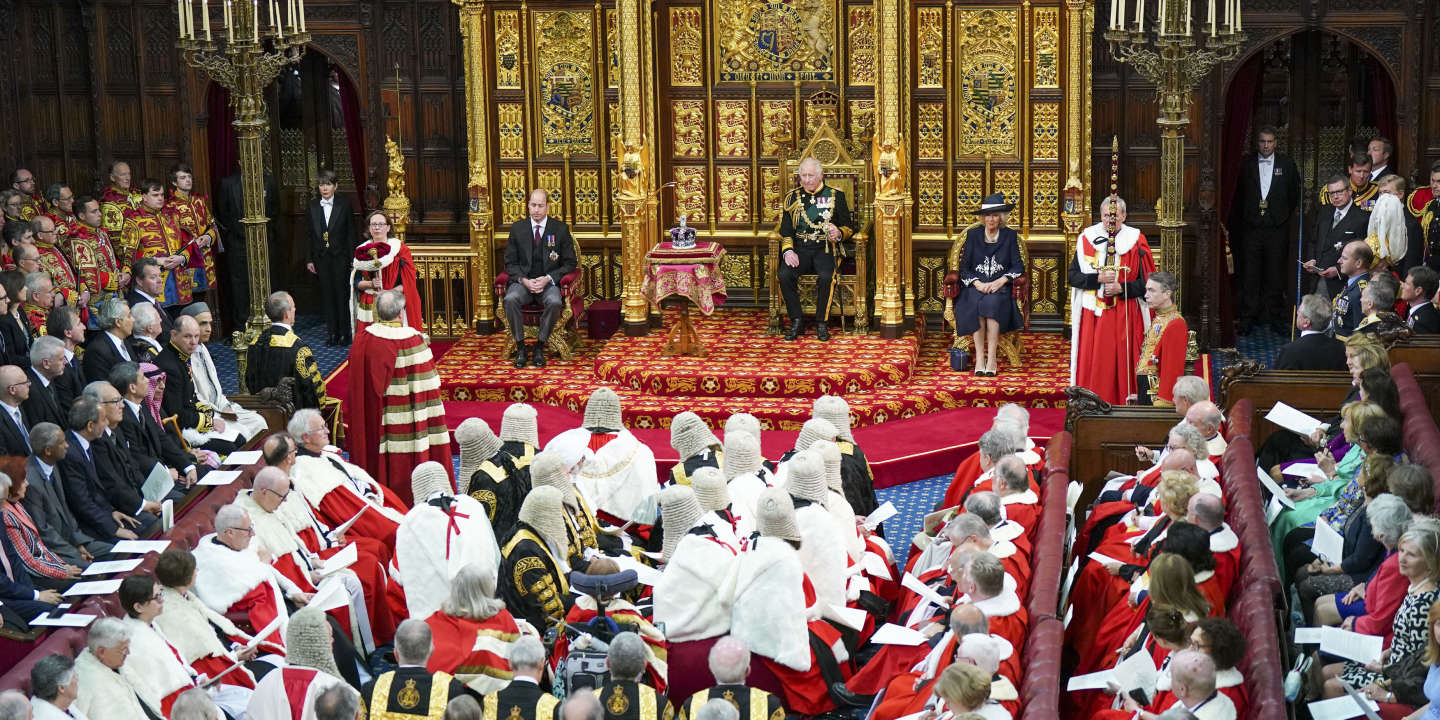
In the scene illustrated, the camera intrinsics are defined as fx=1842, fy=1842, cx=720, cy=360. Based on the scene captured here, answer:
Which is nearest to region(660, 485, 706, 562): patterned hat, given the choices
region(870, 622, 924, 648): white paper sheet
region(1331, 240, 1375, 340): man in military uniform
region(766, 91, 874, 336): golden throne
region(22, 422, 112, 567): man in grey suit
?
region(870, 622, 924, 648): white paper sheet

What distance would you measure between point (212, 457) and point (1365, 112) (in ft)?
A: 36.3

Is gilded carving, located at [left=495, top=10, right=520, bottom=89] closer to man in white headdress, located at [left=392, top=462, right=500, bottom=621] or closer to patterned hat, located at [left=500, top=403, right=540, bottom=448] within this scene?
patterned hat, located at [left=500, top=403, right=540, bottom=448]

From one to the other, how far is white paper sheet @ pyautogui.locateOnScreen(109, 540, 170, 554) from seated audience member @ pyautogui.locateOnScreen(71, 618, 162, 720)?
3.65 feet

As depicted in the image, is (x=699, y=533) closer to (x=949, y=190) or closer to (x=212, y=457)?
(x=212, y=457)

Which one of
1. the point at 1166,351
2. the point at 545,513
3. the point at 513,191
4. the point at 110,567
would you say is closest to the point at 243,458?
the point at 110,567

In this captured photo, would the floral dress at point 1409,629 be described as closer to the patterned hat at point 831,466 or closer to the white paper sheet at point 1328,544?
the white paper sheet at point 1328,544

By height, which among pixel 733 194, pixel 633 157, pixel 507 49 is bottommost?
pixel 733 194

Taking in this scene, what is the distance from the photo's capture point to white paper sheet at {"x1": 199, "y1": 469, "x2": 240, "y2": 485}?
9.98 metres

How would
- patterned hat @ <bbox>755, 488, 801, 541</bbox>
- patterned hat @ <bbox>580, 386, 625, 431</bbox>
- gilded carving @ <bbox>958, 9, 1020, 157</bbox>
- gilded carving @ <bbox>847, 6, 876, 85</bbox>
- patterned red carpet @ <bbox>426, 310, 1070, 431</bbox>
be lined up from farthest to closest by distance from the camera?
gilded carving @ <bbox>847, 6, 876, 85</bbox> → gilded carving @ <bbox>958, 9, 1020, 157</bbox> → patterned red carpet @ <bbox>426, 310, 1070, 431</bbox> → patterned hat @ <bbox>580, 386, 625, 431</bbox> → patterned hat @ <bbox>755, 488, 801, 541</bbox>

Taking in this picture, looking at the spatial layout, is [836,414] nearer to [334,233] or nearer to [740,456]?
[740,456]

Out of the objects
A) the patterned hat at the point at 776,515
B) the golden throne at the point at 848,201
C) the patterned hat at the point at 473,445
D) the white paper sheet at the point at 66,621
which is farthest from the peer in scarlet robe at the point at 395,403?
the golden throne at the point at 848,201

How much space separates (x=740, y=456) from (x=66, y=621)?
356 centimetres

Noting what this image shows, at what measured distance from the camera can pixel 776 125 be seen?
53.8 feet

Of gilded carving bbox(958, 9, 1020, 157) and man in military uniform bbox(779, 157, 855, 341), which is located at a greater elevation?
gilded carving bbox(958, 9, 1020, 157)
